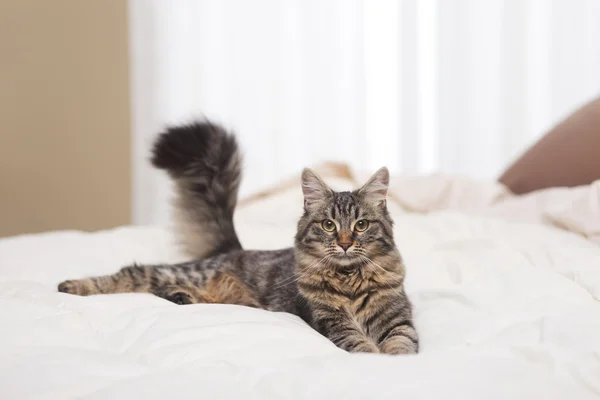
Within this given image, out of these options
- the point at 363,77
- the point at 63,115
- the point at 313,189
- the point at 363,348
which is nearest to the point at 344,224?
the point at 313,189

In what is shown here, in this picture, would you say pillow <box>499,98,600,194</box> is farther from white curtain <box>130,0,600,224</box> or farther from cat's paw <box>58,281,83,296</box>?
cat's paw <box>58,281,83,296</box>

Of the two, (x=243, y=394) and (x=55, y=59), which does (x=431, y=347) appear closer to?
(x=243, y=394)

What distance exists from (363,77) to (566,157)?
1.95 meters

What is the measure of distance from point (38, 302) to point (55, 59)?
300cm

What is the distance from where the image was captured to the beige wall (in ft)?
12.3

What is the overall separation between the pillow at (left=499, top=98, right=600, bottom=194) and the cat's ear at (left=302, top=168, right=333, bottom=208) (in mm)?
1261

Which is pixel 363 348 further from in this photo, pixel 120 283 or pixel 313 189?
pixel 120 283

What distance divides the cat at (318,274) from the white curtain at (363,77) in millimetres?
2241

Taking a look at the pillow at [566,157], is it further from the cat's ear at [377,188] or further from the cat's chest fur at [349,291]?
Result: the cat's chest fur at [349,291]

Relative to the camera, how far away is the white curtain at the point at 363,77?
375 cm

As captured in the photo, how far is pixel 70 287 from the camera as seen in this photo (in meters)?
1.55

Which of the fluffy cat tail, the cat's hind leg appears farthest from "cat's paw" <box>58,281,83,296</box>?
the fluffy cat tail

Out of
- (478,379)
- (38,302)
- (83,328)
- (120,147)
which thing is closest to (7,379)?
(83,328)

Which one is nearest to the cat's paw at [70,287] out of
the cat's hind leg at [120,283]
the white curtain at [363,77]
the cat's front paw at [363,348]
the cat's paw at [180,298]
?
the cat's hind leg at [120,283]
